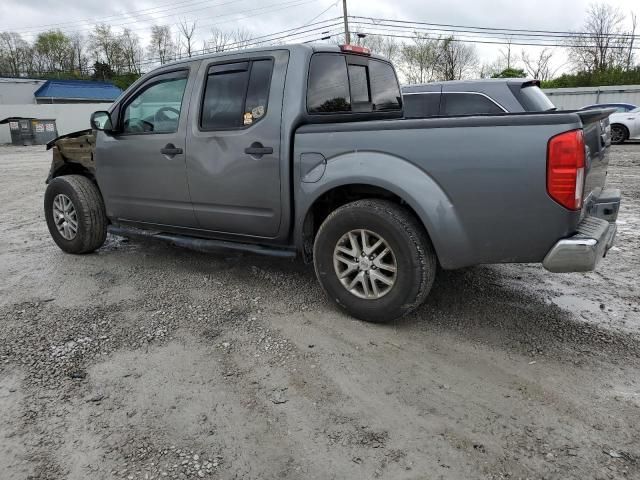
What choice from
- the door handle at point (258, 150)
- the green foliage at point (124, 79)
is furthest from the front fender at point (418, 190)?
the green foliage at point (124, 79)

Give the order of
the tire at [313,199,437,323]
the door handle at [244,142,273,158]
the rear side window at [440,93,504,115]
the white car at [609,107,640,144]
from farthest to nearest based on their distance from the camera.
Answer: the white car at [609,107,640,144], the rear side window at [440,93,504,115], the door handle at [244,142,273,158], the tire at [313,199,437,323]

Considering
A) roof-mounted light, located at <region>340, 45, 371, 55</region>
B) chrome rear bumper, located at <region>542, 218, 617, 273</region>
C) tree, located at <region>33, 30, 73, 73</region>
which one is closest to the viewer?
chrome rear bumper, located at <region>542, 218, 617, 273</region>

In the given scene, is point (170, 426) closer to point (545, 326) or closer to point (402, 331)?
point (402, 331)

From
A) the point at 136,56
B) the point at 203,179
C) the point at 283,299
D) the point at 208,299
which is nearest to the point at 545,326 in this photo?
the point at 283,299

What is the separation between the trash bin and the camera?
1079 inches

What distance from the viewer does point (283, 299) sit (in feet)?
13.3

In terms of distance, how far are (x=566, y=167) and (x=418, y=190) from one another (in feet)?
2.74

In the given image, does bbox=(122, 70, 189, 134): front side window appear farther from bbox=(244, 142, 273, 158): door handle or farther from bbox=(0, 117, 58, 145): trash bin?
bbox=(0, 117, 58, 145): trash bin

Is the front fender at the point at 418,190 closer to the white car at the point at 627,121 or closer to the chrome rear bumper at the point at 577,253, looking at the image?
the chrome rear bumper at the point at 577,253

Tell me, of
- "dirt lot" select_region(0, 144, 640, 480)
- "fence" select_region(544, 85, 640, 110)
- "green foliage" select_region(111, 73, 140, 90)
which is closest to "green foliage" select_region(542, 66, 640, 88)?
"fence" select_region(544, 85, 640, 110)

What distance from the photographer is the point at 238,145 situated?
3.88m

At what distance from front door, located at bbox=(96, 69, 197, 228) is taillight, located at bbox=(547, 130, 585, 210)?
2823 millimetres

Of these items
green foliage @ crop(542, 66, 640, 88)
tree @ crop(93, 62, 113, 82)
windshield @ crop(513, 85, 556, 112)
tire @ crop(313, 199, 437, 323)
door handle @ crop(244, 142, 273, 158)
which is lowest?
tire @ crop(313, 199, 437, 323)

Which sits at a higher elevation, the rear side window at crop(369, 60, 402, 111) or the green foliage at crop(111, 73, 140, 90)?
the green foliage at crop(111, 73, 140, 90)
